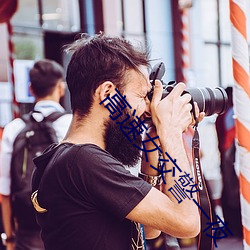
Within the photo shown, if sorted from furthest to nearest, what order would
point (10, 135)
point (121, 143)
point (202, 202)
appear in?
point (10, 135) < point (202, 202) < point (121, 143)

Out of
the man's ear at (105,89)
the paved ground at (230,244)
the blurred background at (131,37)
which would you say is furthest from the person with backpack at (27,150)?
the paved ground at (230,244)

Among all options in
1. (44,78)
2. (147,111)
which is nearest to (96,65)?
(147,111)

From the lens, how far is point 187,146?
1780mm

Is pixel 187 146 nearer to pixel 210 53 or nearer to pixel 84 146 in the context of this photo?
pixel 84 146

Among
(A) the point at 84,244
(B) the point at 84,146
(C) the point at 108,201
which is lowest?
(A) the point at 84,244

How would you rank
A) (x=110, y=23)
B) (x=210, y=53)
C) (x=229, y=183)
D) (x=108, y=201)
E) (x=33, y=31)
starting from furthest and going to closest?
(x=210, y=53) → (x=110, y=23) → (x=33, y=31) → (x=229, y=183) → (x=108, y=201)

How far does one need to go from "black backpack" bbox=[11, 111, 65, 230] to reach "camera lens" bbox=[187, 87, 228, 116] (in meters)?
1.20

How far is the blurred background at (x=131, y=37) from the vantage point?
4.80 metres

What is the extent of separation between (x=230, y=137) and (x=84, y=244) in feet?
11.1

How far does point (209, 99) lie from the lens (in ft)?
5.52

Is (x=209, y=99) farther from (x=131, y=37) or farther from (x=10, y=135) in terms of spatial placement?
(x=131, y=37)

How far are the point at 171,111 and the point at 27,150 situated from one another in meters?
1.41

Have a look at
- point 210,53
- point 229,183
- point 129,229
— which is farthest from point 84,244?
point 210,53

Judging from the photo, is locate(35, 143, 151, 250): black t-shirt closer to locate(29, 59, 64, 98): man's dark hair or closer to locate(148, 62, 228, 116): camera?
locate(148, 62, 228, 116): camera
